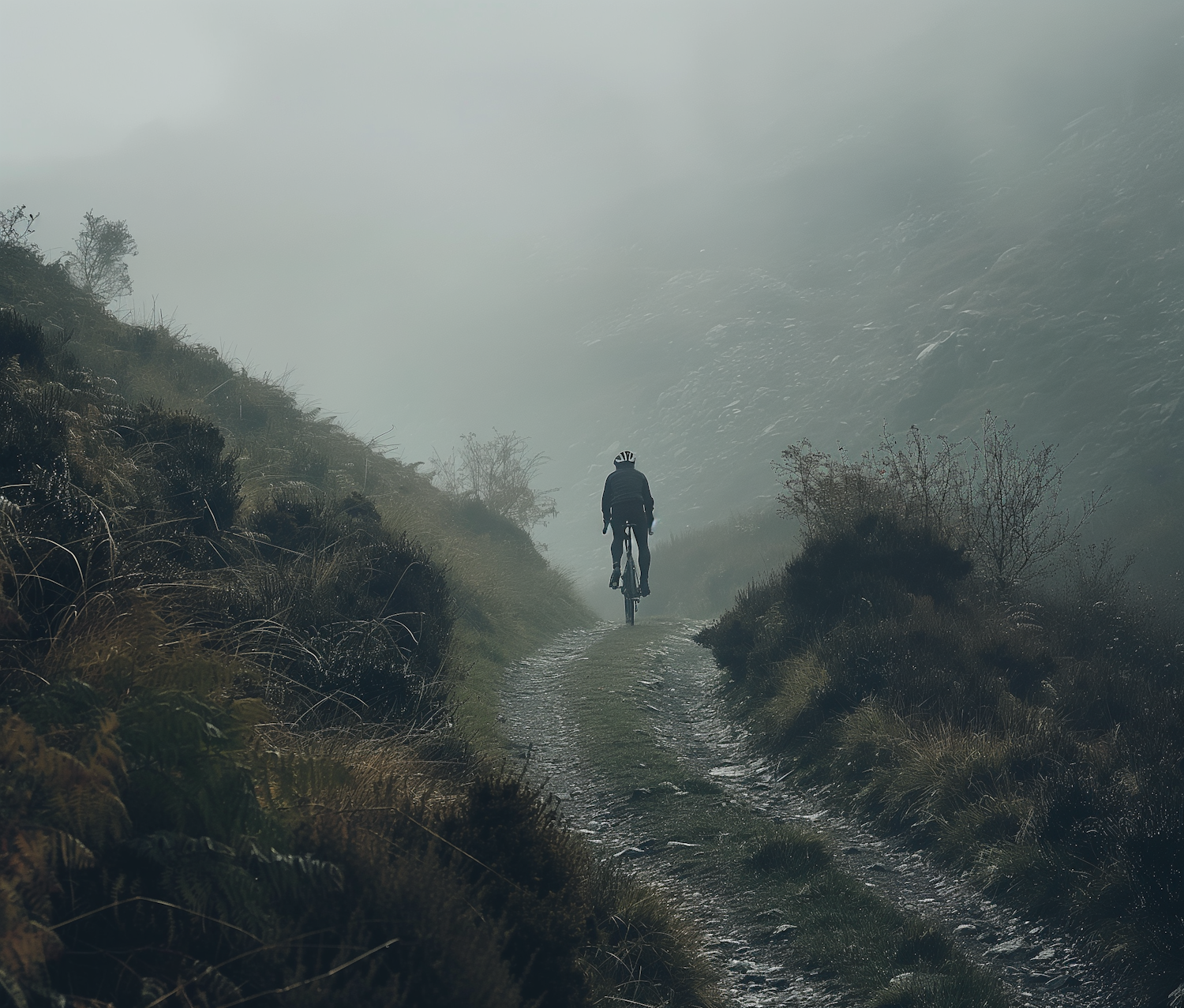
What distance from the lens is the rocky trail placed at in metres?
4.78

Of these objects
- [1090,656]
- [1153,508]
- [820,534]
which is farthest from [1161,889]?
[1153,508]

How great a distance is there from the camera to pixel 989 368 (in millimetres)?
79875

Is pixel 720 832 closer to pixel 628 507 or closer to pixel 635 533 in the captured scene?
pixel 628 507

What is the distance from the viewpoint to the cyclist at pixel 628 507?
55.4 feet

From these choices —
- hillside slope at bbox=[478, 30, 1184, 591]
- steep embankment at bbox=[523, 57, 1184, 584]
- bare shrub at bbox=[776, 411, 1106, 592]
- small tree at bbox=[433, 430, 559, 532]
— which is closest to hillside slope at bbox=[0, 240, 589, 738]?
bare shrub at bbox=[776, 411, 1106, 592]

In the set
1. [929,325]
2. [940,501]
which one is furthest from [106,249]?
[929,325]

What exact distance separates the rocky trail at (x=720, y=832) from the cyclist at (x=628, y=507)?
4188mm

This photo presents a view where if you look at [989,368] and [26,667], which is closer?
[26,667]

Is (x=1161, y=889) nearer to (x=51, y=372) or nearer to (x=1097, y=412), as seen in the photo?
(x=51, y=372)

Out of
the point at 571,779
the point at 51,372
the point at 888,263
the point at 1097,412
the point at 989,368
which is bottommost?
the point at 571,779

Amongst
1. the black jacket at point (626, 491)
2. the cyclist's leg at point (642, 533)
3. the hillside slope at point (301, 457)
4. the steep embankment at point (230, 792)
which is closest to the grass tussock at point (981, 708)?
the steep embankment at point (230, 792)

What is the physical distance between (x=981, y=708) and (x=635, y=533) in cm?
957

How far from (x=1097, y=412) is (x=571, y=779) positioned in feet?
210

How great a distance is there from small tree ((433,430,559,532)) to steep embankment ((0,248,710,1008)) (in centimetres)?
2787
